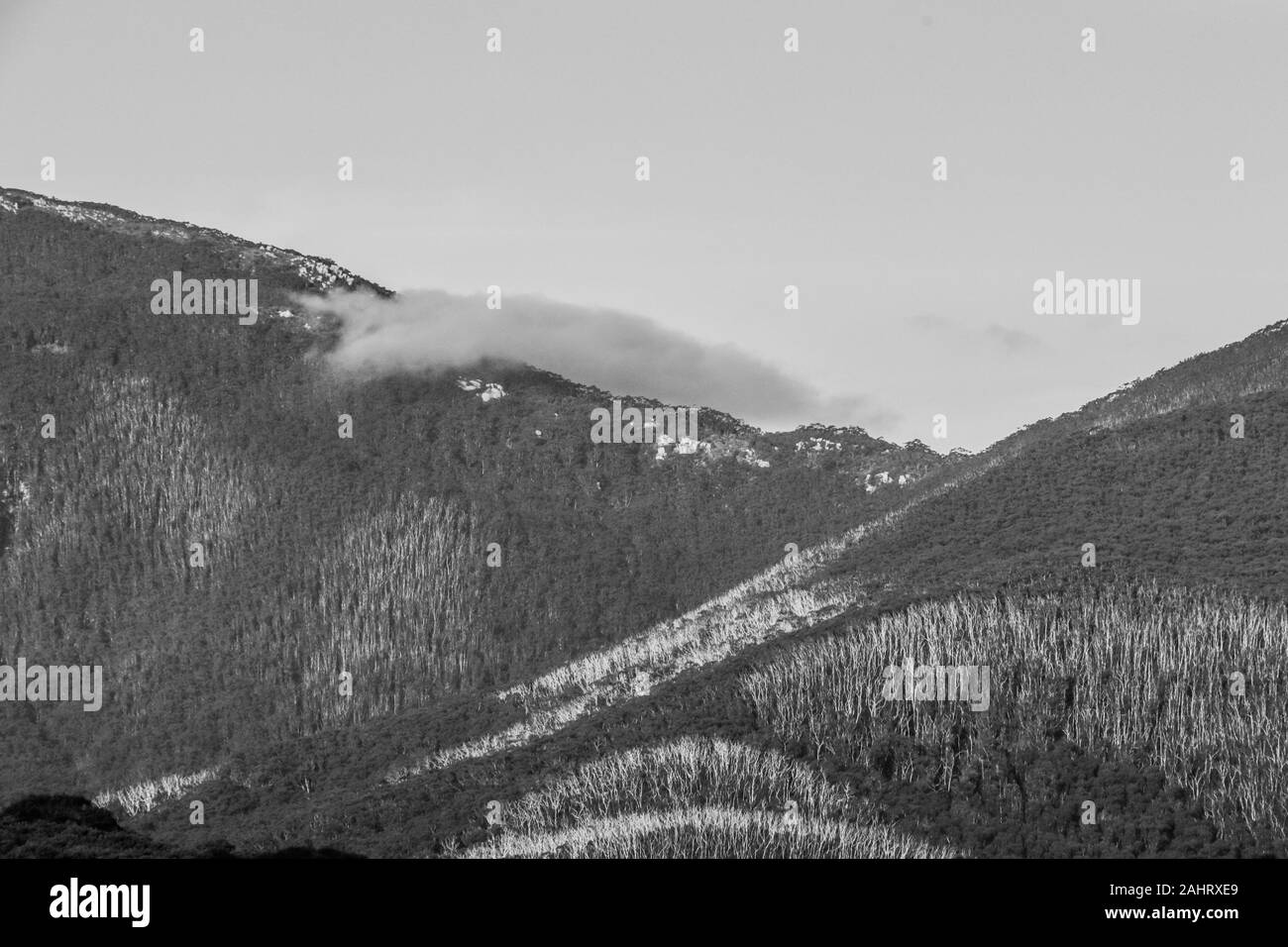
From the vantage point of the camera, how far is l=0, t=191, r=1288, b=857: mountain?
30.1 m

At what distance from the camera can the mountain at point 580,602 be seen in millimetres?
30125

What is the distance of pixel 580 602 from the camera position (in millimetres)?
66688

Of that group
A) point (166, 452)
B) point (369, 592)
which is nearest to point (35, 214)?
point (166, 452)

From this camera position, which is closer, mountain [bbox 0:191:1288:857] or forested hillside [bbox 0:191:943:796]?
mountain [bbox 0:191:1288:857]

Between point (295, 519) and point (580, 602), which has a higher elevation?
point (295, 519)

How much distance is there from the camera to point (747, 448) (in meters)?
78.0

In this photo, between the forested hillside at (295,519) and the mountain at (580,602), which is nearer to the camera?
the mountain at (580,602)

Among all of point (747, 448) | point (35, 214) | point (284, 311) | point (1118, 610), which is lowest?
point (1118, 610)

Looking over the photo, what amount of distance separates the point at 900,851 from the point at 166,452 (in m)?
56.0

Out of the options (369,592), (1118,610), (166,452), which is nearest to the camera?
(1118,610)

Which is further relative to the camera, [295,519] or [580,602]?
[295,519]
